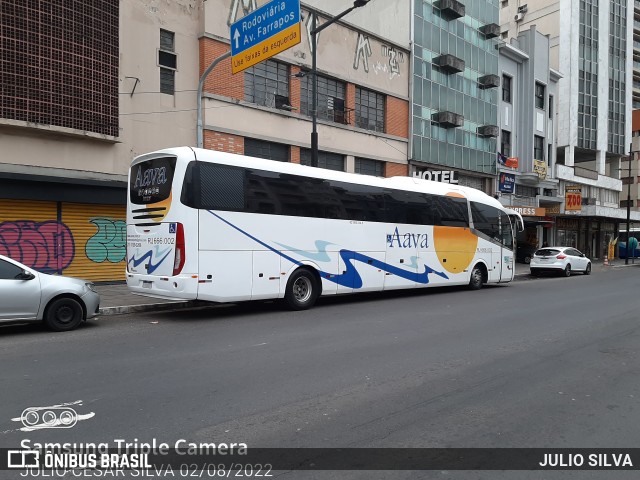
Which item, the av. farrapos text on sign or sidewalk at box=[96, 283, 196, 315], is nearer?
sidewalk at box=[96, 283, 196, 315]

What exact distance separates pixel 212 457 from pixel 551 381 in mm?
4238

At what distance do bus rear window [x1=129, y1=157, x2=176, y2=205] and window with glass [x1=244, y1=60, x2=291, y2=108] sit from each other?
9.54 m

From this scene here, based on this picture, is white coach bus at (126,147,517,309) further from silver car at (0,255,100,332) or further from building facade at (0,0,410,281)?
building facade at (0,0,410,281)

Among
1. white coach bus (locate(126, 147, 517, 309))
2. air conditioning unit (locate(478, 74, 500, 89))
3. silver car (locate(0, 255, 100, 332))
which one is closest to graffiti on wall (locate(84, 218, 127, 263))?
white coach bus (locate(126, 147, 517, 309))

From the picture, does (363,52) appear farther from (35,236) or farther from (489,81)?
(35,236)

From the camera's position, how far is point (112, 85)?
16031 millimetres

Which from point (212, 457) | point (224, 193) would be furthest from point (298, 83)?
point (212, 457)

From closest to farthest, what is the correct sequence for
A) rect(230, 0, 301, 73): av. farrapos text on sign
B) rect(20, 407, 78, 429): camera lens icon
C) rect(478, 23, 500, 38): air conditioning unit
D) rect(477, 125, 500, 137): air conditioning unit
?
rect(20, 407, 78, 429): camera lens icon
rect(230, 0, 301, 73): av. farrapos text on sign
rect(477, 125, 500, 137): air conditioning unit
rect(478, 23, 500, 38): air conditioning unit

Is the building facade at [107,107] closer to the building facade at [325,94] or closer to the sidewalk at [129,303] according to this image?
the building facade at [325,94]

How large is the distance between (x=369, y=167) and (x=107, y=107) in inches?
521

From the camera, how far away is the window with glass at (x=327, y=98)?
2244cm

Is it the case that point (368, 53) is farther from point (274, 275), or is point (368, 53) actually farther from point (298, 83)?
point (274, 275)

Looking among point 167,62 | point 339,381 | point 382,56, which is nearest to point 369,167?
point 382,56

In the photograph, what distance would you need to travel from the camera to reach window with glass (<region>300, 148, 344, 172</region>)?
73.6 feet
